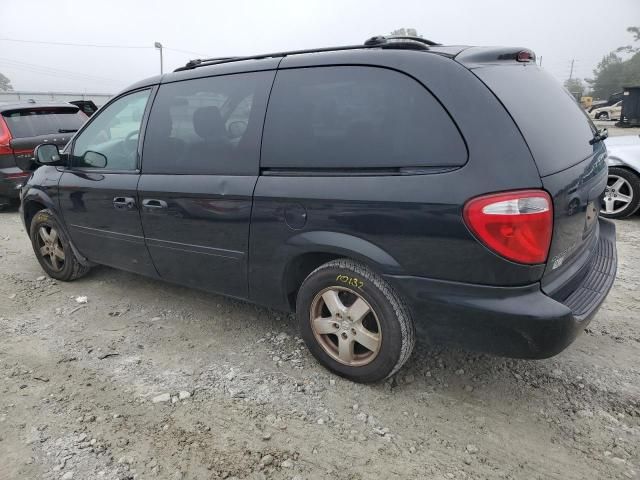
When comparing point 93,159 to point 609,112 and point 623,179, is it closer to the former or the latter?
point 623,179

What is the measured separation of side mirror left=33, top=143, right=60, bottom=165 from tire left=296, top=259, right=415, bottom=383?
2.56 metres

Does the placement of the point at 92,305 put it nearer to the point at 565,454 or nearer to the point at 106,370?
the point at 106,370

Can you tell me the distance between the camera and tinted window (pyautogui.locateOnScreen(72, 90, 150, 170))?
11.1 feet

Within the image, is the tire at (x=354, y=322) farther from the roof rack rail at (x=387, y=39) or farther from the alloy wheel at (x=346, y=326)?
the roof rack rail at (x=387, y=39)

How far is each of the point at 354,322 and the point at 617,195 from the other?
193 inches

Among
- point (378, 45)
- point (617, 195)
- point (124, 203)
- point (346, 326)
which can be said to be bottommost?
point (617, 195)

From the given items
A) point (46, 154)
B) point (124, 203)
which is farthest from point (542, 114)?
point (46, 154)

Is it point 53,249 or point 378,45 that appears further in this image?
point 53,249

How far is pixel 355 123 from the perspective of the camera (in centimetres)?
235

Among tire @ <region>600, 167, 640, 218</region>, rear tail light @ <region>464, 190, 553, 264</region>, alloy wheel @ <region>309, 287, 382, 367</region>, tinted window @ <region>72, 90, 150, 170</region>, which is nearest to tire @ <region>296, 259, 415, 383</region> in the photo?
alloy wheel @ <region>309, 287, 382, 367</region>

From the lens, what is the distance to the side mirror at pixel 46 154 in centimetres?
384

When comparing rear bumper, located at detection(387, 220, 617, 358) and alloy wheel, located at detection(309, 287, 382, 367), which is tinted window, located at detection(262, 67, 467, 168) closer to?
rear bumper, located at detection(387, 220, 617, 358)

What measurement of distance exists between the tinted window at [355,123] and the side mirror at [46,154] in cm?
223

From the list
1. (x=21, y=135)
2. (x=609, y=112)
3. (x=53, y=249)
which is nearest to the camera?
(x=53, y=249)
